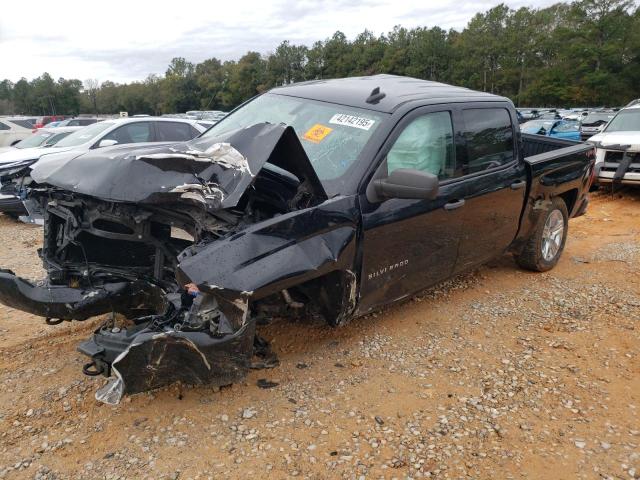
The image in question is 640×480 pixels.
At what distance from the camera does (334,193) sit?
3064 mm

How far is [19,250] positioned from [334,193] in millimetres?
5099

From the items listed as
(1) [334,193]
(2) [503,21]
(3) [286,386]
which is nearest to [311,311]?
(3) [286,386]

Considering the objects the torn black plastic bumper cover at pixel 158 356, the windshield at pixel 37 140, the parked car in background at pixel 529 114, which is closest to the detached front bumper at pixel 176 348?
the torn black plastic bumper cover at pixel 158 356

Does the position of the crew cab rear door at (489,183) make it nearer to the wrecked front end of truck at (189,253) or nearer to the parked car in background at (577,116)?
the wrecked front end of truck at (189,253)

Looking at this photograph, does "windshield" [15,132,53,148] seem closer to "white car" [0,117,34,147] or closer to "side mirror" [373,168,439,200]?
"white car" [0,117,34,147]

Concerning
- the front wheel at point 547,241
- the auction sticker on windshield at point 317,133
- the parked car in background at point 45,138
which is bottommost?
the front wheel at point 547,241

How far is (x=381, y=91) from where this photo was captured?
375 centimetres

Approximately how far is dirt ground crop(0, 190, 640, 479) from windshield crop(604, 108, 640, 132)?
23.1ft

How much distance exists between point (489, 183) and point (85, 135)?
7014mm

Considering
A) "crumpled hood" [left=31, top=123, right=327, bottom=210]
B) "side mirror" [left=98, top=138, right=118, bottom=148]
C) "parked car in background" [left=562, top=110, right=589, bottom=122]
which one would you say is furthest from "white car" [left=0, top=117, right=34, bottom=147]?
"parked car in background" [left=562, top=110, right=589, bottom=122]

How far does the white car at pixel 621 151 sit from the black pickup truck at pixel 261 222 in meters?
6.23

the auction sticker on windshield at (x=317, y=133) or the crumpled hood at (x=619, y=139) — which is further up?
the auction sticker on windshield at (x=317, y=133)

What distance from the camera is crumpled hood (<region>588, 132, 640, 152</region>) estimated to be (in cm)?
891

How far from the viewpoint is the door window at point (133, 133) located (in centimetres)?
814
